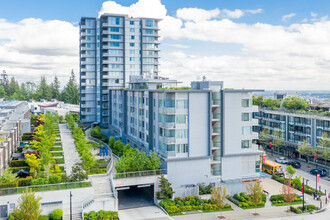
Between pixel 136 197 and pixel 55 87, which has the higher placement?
pixel 55 87

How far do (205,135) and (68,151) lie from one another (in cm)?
2917

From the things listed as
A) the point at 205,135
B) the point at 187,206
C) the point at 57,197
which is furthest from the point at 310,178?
the point at 57,197

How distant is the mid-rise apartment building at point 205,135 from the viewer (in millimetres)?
44781

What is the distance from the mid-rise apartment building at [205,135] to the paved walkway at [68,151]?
1337 cm

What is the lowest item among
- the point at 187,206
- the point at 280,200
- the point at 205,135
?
the point at 280,200

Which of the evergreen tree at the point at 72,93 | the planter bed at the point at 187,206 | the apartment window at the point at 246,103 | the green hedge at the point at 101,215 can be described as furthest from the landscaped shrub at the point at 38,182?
Result: the evergreen tree at the point at 72,93

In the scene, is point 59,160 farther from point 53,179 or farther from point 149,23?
point 149,23

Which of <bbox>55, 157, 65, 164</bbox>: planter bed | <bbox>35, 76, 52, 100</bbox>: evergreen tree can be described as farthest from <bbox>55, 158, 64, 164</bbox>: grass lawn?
<bbox>35, 76, 52, 100</bbox>: evergreen tree

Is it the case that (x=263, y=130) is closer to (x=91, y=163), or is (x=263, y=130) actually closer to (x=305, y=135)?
(x=305, y=135)

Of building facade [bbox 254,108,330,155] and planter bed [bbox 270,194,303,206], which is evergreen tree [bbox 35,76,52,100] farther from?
planter bed [bbox 270,194,303,206]

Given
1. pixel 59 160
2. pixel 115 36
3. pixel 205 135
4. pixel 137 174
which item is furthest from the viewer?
pixel 115 36

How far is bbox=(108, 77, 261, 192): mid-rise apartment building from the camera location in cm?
4478

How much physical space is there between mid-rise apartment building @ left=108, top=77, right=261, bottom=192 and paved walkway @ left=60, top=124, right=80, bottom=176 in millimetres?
13373

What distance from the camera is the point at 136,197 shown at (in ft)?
154
